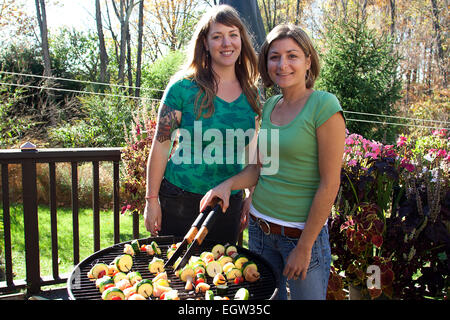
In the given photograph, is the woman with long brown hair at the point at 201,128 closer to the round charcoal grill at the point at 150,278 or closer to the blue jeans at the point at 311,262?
the round charcoal grill at the point at 150,278

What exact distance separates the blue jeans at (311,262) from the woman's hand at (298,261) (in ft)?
0.16

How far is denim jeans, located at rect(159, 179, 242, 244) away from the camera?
2.07 m

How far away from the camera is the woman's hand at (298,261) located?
151 cm

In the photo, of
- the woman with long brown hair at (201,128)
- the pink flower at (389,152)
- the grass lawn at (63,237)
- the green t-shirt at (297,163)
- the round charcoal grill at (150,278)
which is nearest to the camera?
the round charcoal grill at (150,278)

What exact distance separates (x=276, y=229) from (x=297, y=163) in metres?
0.30

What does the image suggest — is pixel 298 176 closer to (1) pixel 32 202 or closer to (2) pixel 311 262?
(2) pixel 311 262

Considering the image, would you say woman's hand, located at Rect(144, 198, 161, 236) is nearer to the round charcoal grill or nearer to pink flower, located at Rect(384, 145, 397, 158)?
the round charcoal grill

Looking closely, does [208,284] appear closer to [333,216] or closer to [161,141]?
[161,141]

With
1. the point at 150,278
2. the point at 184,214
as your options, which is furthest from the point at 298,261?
the point at 184,214

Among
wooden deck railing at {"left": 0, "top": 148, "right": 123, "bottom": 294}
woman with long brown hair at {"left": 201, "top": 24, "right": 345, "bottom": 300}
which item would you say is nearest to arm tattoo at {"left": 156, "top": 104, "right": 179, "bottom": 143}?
woman with long brown hair at {"left": 201, "top": 24, "right": 345, "bottom": 300}

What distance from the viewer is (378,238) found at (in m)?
2.35

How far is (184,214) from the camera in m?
2.07

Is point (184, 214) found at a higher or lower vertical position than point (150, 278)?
higher

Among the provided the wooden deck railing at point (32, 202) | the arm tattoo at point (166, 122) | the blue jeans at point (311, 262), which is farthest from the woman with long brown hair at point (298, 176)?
the wooden deck railing at point (32, 202)
